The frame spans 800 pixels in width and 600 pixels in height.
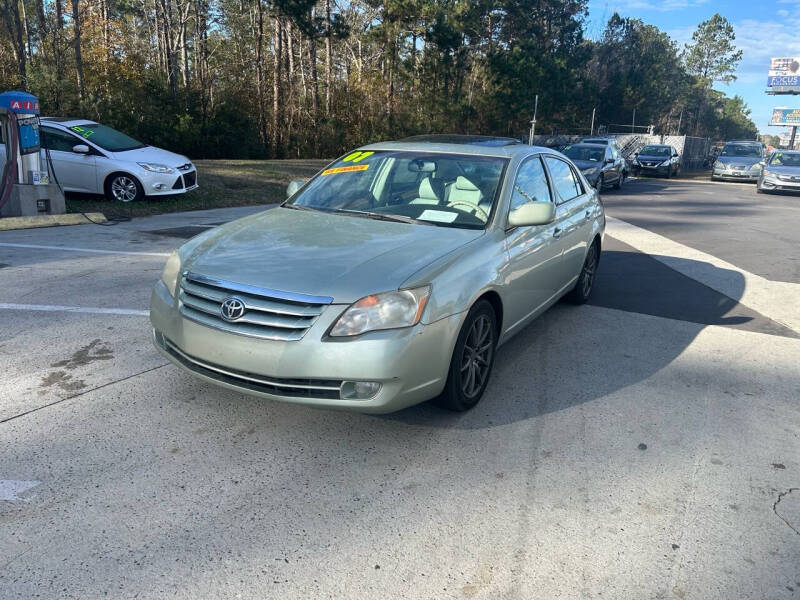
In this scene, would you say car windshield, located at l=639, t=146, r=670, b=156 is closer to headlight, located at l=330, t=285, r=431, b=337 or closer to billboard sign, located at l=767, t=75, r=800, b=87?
headlight, located at l=330, t=285, r=431, b=337

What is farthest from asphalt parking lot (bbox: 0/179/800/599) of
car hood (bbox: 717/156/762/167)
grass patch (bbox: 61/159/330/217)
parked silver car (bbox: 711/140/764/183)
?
car hood (bbox: 717/156/762/167)

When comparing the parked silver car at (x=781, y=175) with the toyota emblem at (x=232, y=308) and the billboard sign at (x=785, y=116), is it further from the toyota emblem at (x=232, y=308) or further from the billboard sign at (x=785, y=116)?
the billboard sign at (x=785, y=116)

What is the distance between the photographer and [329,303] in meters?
3.12

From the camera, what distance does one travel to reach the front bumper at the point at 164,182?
12.0 metres

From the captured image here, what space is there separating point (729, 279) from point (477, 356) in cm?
572

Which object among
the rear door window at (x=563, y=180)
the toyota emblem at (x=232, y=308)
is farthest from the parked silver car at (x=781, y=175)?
the toyota emblem at (x=232, y=308)

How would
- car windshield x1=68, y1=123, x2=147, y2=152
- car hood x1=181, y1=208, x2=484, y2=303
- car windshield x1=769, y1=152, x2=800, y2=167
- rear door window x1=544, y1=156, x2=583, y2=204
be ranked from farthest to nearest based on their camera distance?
car windshield x1=769, y1=152, x2=800, y2=167 → car windshield x1=68, y1=123, x2=147, y2=152 → rear door window x1=544, y1=156, x2=583, y2=204 → car hood x1=181, y1=208, x2=484, y2=303

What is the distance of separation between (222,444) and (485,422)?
152 centimetres

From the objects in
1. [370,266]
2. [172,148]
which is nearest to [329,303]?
[370,266]

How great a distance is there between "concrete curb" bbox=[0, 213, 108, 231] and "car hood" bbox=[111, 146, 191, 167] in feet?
5.92

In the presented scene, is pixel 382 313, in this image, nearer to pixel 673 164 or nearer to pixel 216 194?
pixel 216 194

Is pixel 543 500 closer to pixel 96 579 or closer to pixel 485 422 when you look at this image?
pixel 485 422

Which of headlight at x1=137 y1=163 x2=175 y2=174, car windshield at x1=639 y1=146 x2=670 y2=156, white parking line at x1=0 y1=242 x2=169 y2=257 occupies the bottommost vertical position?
white parking line at x1=0 y1=242 x2=169 y2=257

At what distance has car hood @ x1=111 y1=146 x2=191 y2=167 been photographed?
12.0 metres
